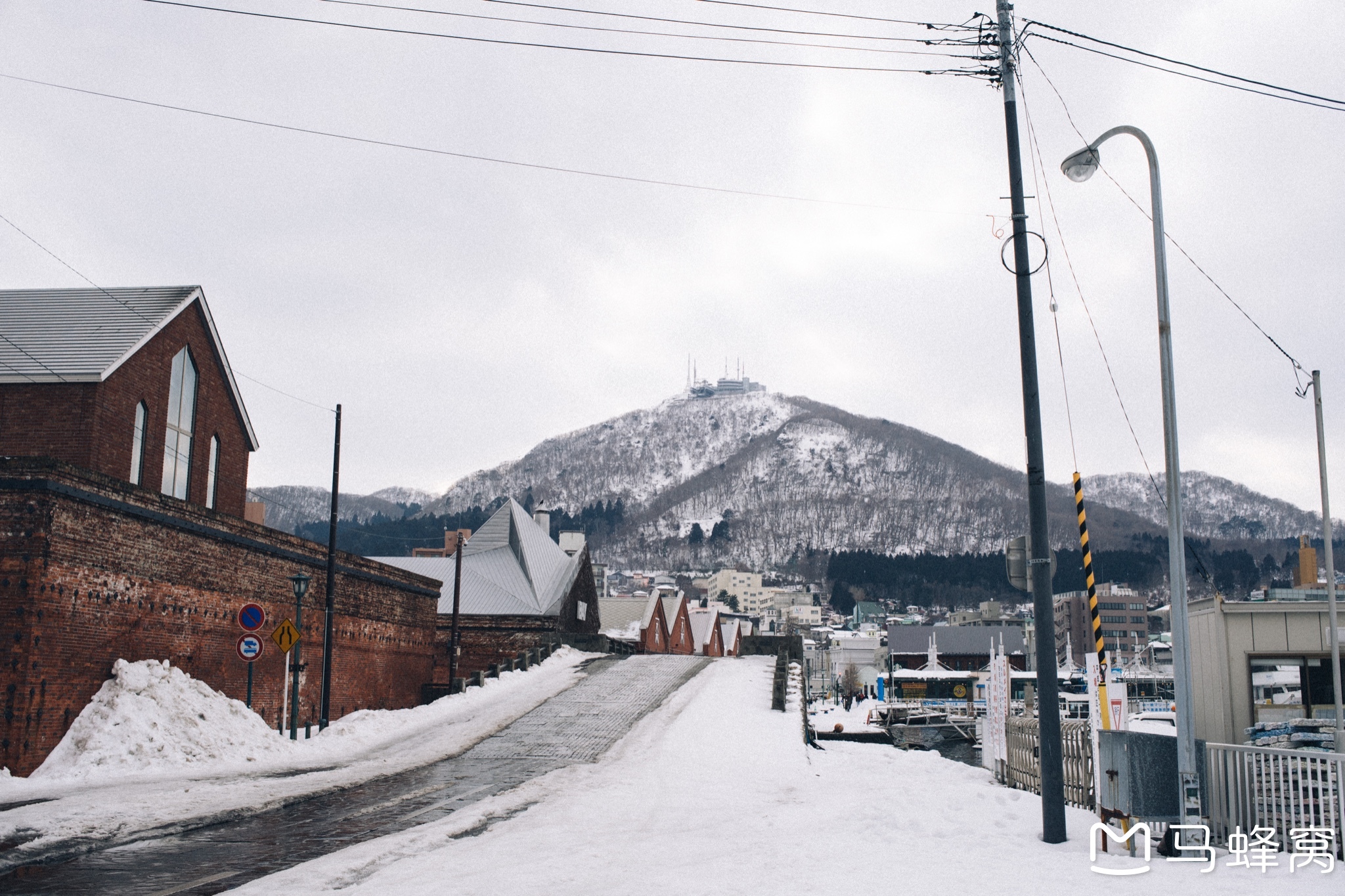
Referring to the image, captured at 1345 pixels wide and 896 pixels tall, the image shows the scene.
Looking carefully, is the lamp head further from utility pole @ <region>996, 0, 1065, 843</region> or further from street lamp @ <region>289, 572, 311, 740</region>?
street lamp @ <region>289, 572, 311, 740</region>

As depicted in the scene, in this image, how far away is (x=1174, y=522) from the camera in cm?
1012

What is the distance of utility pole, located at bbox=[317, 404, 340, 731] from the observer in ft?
81.1

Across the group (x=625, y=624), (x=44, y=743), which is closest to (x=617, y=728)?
(x=44, y=743)

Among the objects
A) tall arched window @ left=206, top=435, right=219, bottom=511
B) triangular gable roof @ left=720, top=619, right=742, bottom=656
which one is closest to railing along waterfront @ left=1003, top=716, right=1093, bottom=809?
tall arched window @ left=206, top=435, right=219, bottom=511

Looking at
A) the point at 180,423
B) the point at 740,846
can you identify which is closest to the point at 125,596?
the point at 180,423

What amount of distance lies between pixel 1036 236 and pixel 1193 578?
169200 millimetres

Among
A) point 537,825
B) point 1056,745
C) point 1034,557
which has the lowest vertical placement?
point 537,825

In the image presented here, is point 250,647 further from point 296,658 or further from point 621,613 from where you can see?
point 621,613

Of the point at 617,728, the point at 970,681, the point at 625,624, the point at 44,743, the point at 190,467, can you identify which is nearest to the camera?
the point at 44,743

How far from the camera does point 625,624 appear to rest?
63344mm

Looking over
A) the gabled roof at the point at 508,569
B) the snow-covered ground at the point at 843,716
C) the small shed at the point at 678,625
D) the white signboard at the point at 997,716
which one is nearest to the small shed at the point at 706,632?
the small shed at the point at 678,625

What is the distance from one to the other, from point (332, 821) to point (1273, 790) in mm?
10335

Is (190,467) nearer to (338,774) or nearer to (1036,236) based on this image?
(338,774)

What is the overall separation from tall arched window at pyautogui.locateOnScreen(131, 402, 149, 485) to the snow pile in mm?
8112
